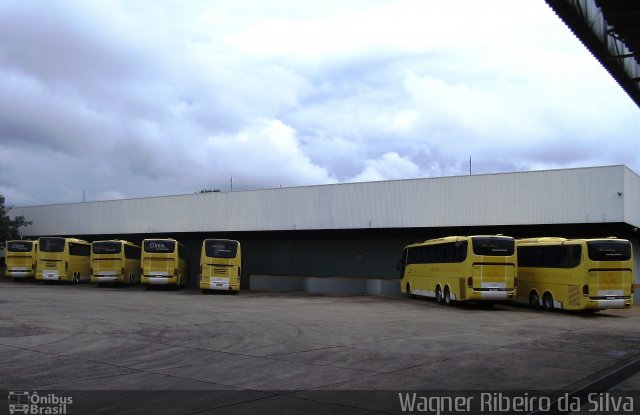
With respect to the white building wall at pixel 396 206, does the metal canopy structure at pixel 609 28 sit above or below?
above

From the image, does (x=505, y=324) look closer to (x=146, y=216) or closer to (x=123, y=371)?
(x=123, y=371)

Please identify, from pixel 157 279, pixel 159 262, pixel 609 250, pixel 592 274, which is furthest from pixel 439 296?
pixel 157 279

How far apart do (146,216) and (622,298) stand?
38.4m

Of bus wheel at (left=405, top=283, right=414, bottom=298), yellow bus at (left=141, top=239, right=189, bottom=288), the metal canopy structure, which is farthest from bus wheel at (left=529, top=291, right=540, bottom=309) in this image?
yellow bus at (left=141, top=239, right=189, bottom=288)

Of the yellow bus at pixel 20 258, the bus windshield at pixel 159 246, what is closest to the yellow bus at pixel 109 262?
the bus windshield at pixel 159 246

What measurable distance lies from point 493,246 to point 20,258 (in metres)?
34.2

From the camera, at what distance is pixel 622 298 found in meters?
23.0

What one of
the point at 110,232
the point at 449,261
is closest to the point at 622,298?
the point at 449,261

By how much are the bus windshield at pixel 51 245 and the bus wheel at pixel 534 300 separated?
99.4 ft

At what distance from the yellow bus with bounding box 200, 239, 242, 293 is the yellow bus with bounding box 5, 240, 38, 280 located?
55.9 ft

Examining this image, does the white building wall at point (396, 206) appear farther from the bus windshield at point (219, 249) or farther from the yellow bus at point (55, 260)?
the yellow bus at point (55, 260)

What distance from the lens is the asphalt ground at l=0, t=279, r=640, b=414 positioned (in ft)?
24.1

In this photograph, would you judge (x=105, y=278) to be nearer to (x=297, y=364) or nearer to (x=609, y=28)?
(x=297, y=364)

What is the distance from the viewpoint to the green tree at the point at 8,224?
54094 millimetres
